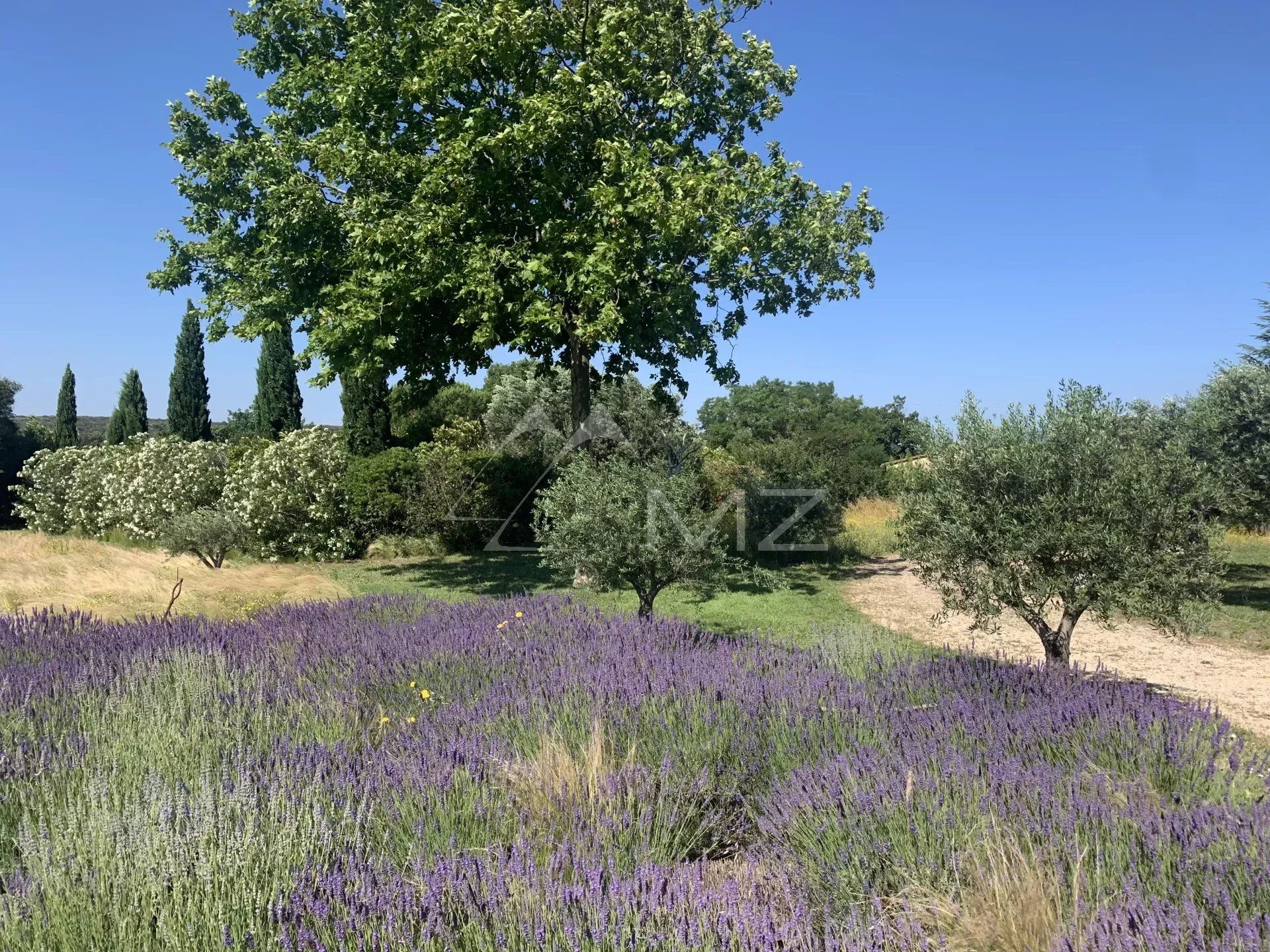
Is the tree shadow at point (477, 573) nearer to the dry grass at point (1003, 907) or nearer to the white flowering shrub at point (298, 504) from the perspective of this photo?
the white flowering shrub at point (298, 504)

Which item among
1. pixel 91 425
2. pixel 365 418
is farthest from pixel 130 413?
pixel 91 425

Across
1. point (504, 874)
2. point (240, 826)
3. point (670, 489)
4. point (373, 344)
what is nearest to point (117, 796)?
point (240, 826)

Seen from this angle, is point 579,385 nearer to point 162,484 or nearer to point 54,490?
point 162,484

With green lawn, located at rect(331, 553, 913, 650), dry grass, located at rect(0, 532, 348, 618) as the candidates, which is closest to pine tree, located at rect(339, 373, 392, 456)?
green lawn, located at rect(331, 553, 913, 650)

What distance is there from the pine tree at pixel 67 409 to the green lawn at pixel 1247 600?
149ft

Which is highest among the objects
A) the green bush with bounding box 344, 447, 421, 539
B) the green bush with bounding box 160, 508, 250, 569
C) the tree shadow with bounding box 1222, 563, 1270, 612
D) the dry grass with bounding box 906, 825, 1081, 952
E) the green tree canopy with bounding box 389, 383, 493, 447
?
the green tree canopy with bounding box 389, 383, 493, 447

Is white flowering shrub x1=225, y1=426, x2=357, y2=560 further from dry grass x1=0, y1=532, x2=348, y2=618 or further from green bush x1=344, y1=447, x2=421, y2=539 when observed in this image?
dry grass x1=0, y1=532, x2=348, y2=618

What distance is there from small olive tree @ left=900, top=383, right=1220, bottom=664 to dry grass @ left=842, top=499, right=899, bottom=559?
8470mm

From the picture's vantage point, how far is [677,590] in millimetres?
14852

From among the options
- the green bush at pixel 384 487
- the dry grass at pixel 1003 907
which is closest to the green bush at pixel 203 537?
the green bush at pixel 384 487

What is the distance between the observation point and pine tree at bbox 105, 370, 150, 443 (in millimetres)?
39594

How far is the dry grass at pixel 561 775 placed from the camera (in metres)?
3.63

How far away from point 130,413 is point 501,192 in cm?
3334

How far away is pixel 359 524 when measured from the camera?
65.2 ft
